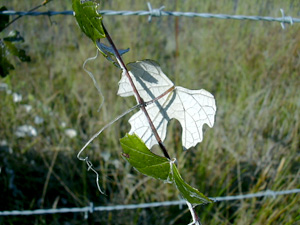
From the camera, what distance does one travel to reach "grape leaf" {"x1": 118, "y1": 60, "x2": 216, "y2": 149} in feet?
1.13

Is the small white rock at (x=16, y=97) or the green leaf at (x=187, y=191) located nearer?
the green leaf at (x=187, y=191)

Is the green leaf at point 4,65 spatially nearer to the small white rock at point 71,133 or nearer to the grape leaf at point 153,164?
the grape leaf at point 153,164

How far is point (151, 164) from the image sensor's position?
30cm

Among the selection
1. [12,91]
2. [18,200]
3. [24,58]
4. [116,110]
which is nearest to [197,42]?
[116,110]

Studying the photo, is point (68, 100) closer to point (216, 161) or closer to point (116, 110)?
point (116, 110)

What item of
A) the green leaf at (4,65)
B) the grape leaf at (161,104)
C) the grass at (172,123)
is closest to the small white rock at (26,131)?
the grass at (172,123)

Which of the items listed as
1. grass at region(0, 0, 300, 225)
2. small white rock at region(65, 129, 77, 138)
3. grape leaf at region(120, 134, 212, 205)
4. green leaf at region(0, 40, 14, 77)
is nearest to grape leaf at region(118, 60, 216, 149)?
grape leaf at region(120, 134, 212, 205)

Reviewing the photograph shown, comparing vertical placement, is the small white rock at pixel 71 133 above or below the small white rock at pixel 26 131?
below

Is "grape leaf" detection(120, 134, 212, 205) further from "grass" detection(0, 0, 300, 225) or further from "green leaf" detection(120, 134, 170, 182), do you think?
"grass" detection(0, 0, 300, 225)

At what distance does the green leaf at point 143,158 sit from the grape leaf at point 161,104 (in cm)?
5

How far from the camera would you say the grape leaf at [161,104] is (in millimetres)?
346

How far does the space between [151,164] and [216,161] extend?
4.16 ft

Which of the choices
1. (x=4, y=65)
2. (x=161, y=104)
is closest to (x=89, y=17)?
(x=161, y=104)

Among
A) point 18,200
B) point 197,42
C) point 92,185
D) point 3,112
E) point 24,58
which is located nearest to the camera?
point 24,58
